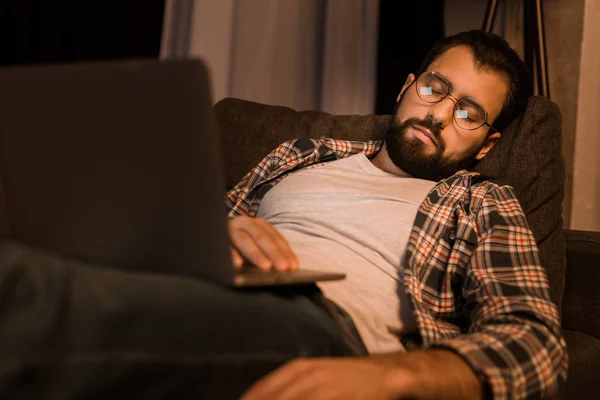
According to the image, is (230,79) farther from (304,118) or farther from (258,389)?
(258,389)

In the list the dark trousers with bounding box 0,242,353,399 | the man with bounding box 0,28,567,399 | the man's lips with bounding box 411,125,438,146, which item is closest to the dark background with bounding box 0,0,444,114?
the man with bounding box 0,28,567,399

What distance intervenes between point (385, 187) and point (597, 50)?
1423 millimetres

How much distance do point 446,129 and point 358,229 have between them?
0.35 metres

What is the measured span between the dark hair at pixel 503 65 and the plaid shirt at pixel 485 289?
25cm

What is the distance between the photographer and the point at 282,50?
3418mm

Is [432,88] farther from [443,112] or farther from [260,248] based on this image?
[260,248]

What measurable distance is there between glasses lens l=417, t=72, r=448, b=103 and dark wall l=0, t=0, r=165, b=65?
1521 millimetres

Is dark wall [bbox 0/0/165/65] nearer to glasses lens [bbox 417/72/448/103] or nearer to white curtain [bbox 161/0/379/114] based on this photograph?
white curtain [bbox 161/0/379/114]

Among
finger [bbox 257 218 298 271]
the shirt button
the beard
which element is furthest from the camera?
the beard

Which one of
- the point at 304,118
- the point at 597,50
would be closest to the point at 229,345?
the point at 304,118

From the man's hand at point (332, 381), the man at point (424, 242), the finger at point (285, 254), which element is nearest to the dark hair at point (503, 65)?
the man at point (424, 242)

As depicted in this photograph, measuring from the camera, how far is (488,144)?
187cm

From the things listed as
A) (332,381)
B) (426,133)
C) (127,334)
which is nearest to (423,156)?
(426,133)

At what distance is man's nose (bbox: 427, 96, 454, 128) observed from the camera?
1.78 meters
